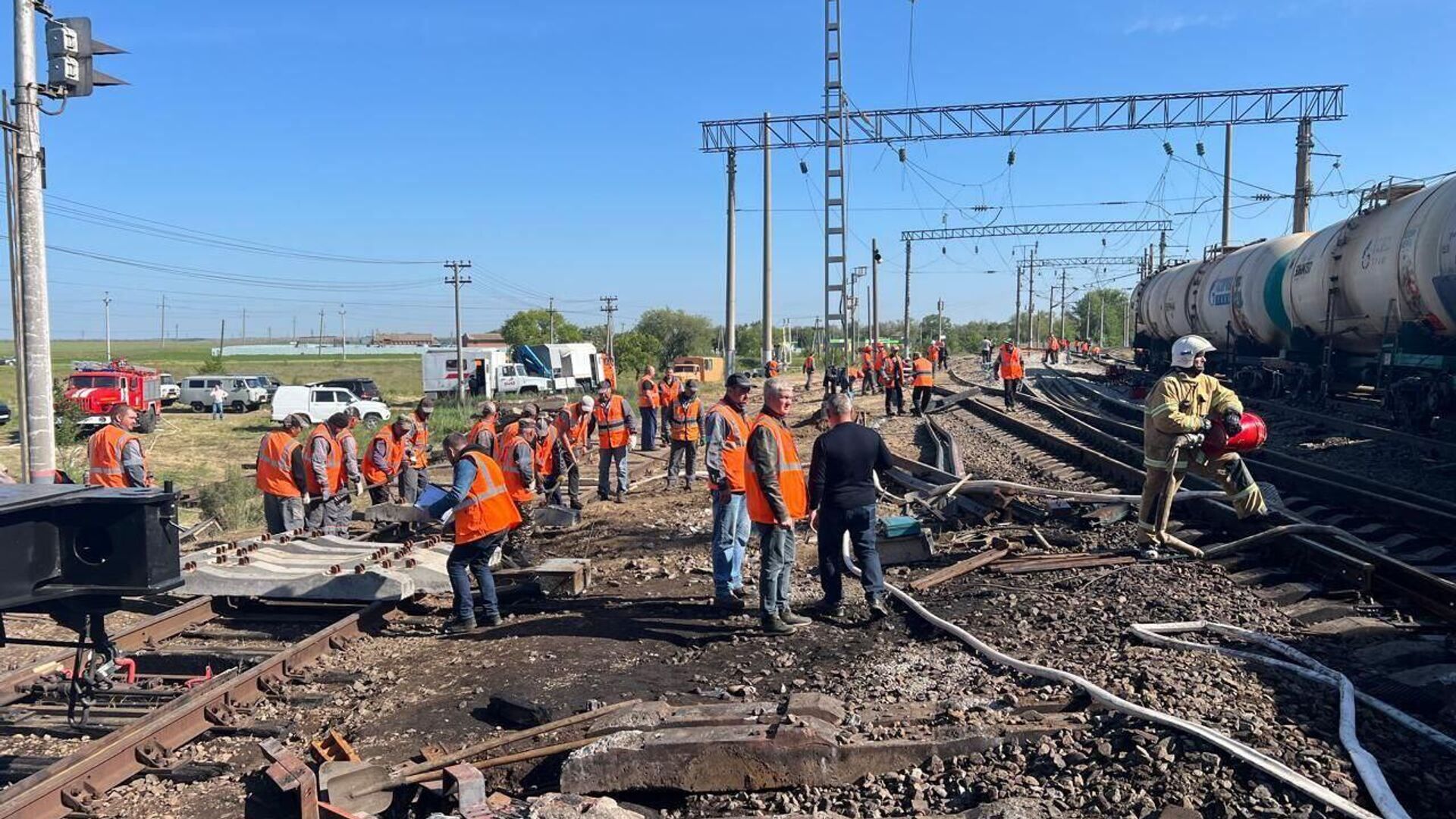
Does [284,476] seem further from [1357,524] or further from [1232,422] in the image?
[1357,524]

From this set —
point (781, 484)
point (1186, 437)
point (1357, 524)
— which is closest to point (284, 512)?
point (781, 484)

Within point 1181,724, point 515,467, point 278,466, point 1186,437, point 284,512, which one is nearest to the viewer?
point 1181,724

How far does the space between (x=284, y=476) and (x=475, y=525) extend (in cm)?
405

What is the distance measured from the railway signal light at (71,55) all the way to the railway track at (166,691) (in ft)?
15.4

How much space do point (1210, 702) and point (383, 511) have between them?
8.30 metres

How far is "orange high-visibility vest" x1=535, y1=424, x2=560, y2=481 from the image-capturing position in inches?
481

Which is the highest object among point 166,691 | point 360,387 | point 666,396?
point 666,396

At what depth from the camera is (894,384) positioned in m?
24.7

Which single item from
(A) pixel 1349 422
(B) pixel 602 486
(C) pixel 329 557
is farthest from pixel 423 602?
(A) pixel 1349 422

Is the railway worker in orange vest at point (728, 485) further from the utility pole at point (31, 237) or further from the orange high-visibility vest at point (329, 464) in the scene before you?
the utility pole at point (31, 237)

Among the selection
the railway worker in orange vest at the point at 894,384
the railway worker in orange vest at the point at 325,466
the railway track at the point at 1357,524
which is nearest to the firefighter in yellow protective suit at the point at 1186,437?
the railway track at the point at 1357,524

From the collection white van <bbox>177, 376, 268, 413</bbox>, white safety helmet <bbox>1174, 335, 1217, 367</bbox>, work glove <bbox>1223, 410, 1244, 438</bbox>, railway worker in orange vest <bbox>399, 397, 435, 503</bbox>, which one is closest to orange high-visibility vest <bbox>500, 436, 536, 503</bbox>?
railway worker in orange vest <bbox>399, 397, 435, 503</bbox>

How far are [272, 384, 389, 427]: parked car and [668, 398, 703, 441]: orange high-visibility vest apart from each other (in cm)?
2302

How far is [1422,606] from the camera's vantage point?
6.14 meters
